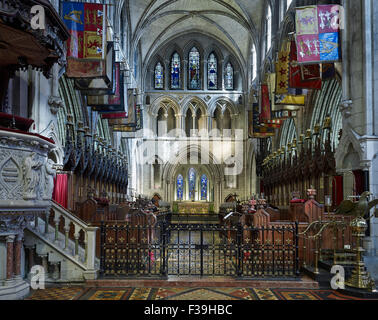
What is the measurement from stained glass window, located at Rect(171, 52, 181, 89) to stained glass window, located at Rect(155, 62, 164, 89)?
34.3 inches

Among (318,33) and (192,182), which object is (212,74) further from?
(318,33)

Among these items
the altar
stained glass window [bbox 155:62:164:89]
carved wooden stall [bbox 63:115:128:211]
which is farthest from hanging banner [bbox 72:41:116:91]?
stained glass window [bbox 155:62:164:89]

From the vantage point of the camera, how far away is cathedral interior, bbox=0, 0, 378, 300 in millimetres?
6719

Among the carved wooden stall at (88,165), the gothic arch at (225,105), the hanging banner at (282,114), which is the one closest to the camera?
the carved wooden stall at (88,165)

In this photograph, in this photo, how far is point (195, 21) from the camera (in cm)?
3309

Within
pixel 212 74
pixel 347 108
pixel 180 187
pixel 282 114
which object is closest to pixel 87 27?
pixel 347 108

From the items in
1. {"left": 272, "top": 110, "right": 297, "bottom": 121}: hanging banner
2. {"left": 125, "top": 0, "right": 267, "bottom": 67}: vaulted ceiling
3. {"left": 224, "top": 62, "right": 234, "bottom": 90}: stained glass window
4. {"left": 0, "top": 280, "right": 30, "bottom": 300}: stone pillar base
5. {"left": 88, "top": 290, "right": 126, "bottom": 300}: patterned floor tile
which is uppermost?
{"left": 125, "top": 0, "right": 267, "bottom": 67}: vaulted ceiling

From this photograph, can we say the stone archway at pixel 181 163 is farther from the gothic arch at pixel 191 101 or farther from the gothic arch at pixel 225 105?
the gothic arch at pixel 225 105

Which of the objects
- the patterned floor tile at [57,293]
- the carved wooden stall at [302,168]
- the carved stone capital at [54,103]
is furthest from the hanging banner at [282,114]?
the patterned floor tile at [57,293]

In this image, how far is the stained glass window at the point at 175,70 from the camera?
34.4 m

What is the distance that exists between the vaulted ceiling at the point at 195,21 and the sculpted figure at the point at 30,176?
22.9m

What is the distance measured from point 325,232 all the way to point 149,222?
14.4ft

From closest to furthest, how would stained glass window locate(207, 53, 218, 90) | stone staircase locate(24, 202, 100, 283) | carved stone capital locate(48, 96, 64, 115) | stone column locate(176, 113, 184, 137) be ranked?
stone staircase locate(24, 202, 100, 283) < carved stone capital locate(48, 96, 64, 115) < stone column locate(176, 113, 184, 137) < stained glass window locate(207, 53, 218, 90)

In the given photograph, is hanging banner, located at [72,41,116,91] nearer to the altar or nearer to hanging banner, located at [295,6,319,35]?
hanging banner, located at [295,6,319,35]
